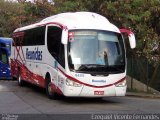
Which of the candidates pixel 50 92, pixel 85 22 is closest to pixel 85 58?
pixel 85 22

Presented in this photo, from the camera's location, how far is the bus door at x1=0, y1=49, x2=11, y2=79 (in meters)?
34.1

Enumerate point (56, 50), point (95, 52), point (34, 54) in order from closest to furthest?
point (95, 52) → point (56, 50) → point (34, 54)

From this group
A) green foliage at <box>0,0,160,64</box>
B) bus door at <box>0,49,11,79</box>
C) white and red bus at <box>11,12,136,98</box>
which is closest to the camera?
white and red bus at <box>11,12,136,98</box>

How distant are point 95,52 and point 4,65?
1841 cm

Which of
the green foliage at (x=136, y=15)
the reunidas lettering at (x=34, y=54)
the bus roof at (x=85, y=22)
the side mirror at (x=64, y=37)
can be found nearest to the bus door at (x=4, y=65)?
the green foliage at (x=136, y=15)

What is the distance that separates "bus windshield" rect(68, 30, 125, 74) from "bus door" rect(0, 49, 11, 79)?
17.8 meters

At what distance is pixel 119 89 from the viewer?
1705 centimetres

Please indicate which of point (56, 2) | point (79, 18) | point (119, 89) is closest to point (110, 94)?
point (119, 89)

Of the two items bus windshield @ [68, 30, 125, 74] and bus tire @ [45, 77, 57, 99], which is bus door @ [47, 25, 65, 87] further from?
bus tire @ [45, 77, 57, 99]

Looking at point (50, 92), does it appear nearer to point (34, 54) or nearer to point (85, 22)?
point (85, 22)

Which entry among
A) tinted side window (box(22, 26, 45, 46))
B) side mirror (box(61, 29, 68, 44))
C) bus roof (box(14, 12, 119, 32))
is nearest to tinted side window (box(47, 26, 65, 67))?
bus roof (box(14, 12, 119, 32))

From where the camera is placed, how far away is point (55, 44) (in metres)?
18.2

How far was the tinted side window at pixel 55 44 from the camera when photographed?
1731 centimetres

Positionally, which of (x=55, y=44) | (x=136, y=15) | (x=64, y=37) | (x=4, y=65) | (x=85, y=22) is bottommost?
(x=4, y=65)
